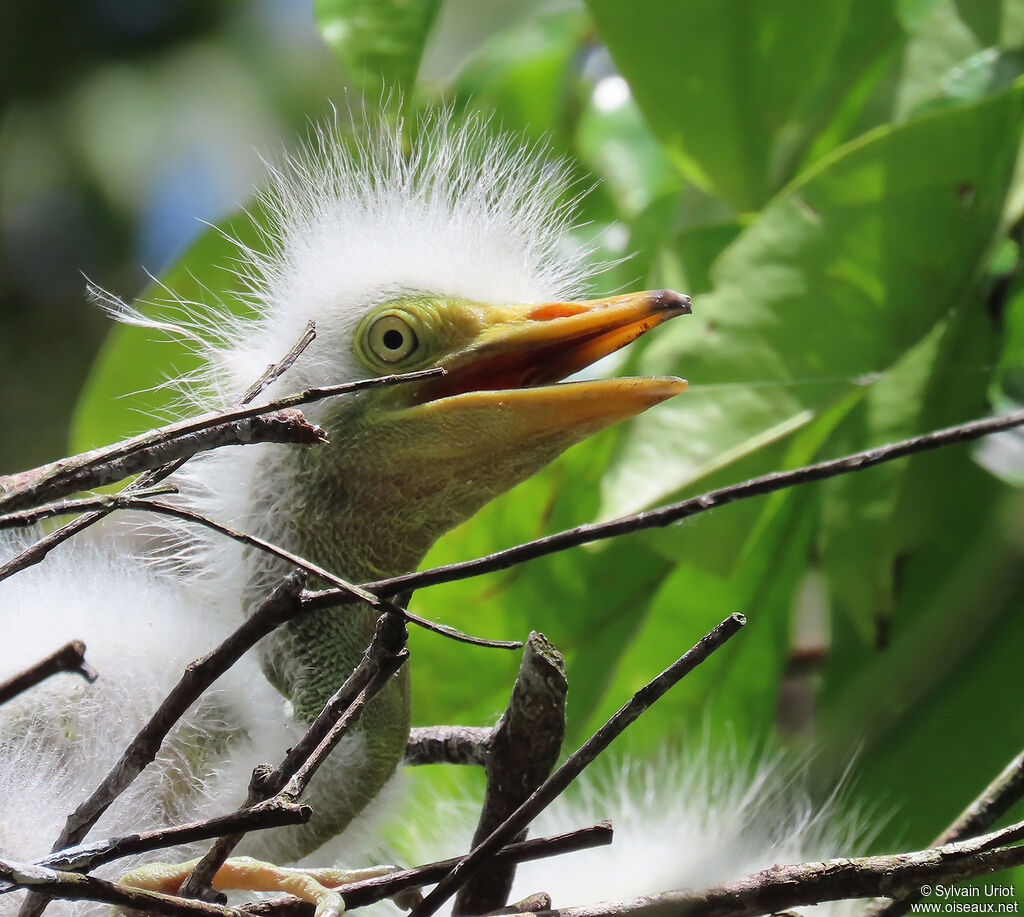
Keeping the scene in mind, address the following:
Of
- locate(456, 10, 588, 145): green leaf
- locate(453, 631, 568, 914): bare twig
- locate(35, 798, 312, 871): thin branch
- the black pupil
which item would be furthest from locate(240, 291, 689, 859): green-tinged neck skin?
locate(456, 10, 588, 145): green leaf

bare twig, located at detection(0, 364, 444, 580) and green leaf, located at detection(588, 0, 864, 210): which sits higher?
green leaf, located at detection(588, 0, 864, 210)

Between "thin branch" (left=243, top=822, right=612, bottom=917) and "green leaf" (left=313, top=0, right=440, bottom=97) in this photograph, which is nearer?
"thin branch" (left=243, top=822, right=612, bottom=917)

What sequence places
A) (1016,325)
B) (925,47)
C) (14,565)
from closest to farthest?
(14,565) < (1016,325) < (925,47)

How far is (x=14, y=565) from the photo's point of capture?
771 millimetres

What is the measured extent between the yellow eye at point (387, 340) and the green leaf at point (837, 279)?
241mm

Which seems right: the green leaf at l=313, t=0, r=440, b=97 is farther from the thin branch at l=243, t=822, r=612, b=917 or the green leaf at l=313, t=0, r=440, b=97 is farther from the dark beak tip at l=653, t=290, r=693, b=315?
the thin branch at l=243, t=822, r=612, b=917

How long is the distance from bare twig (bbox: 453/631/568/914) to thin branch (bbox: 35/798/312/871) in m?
0.33

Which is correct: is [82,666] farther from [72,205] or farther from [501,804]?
[72,205]

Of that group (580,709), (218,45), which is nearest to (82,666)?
(580,709)

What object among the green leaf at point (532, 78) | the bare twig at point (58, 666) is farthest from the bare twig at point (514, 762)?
the green leaf at point (532, 78)

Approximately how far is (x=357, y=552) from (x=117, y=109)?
3.73 metres

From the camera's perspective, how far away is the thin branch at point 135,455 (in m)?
0.71

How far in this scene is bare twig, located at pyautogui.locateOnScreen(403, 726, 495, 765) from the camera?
1181mm

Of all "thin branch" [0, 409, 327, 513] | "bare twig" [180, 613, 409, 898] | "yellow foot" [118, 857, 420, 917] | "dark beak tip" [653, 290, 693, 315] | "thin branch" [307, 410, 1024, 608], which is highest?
"dark beak tip" [653, 290, 693, 315]
